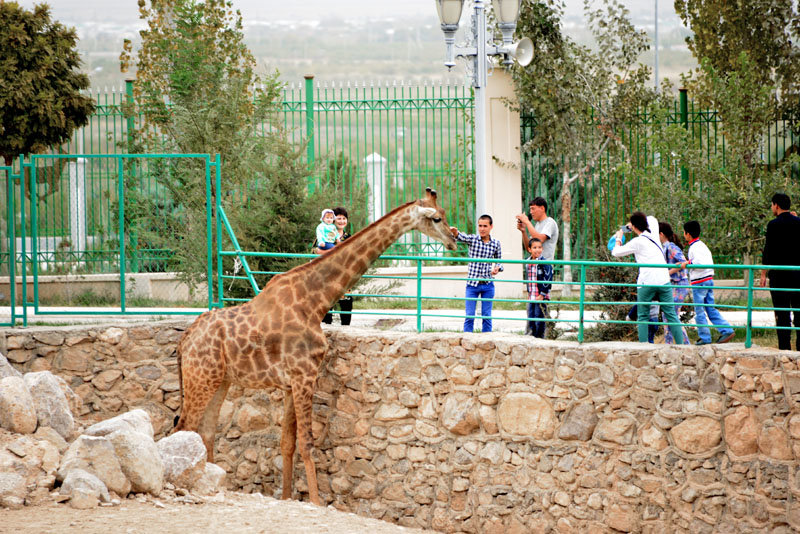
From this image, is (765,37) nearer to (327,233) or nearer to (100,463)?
(327,233)

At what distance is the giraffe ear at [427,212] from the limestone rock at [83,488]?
3.94 meters

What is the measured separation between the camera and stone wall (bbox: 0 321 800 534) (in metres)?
9.66

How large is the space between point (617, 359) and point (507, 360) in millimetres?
1118

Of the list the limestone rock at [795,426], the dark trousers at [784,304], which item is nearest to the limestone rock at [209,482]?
the limestone rock at [795,426]

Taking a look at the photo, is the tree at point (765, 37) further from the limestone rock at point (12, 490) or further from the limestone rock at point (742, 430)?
the limestone rock at point (12, 490)

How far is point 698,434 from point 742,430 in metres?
0.40

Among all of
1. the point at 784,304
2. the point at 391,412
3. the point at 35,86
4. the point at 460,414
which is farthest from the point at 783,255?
the point at 35,86

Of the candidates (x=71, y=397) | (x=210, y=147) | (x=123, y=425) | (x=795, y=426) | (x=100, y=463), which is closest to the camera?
(x=100, y=463)

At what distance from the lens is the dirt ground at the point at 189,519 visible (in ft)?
25.0

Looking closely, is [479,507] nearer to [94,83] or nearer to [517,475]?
[517,475]

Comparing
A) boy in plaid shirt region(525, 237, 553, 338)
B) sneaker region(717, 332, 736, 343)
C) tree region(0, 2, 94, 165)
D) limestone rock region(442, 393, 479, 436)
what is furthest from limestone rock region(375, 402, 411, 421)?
tree region(0, 2, 94, 165)

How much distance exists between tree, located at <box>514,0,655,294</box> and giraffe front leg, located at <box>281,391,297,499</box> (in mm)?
5870

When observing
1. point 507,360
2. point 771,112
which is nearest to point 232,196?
point 507,360

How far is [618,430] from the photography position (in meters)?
10.2
